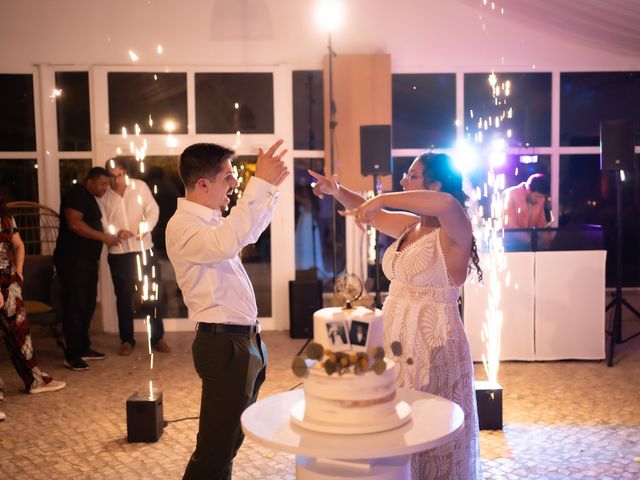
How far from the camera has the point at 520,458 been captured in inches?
156

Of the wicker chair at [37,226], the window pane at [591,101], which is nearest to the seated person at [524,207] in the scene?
the window pane at [591,101]

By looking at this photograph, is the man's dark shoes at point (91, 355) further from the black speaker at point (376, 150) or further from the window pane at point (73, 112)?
the black speaker at point (376, 150)

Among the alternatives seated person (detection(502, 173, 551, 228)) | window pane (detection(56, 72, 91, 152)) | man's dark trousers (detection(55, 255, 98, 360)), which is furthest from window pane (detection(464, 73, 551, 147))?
man's dark trousers (detection(55, 255, 98, 360))

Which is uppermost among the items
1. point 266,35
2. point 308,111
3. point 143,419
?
point 266,35

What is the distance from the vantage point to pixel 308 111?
24.9ft

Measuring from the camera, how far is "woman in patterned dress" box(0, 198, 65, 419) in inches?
191

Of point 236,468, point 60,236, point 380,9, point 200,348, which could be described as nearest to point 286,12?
point 380,9

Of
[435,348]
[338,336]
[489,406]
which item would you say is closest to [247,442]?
[489,406]

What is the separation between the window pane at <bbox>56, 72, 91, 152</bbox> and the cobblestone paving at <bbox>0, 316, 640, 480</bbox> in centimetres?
231

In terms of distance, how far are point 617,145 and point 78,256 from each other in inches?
177

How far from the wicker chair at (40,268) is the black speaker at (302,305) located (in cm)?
210

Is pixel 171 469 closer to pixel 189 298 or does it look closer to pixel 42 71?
pixel 189 298

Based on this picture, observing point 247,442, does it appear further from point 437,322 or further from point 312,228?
point 312,228

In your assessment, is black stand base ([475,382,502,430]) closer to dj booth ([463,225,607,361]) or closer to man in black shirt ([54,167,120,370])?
dj booth ([463,225,607,361])
